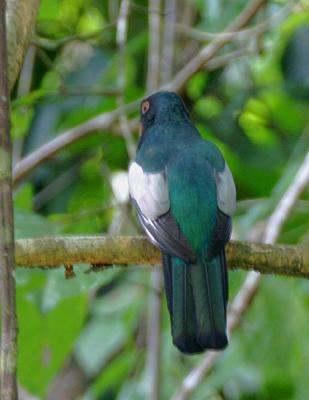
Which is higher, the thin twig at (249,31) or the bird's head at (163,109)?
the thin twig at (249,31)

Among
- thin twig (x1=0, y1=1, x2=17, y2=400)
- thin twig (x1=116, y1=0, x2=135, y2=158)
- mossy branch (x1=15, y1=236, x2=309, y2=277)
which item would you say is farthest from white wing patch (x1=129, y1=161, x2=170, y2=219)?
thin twig (x1=0, y1=1, x2=17, y2=400)

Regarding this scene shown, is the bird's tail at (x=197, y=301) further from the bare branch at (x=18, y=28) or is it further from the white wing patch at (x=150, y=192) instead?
the bare branch at (x=18, y=28)

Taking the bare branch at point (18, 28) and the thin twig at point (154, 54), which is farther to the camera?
the thin twig at point (154, 54)

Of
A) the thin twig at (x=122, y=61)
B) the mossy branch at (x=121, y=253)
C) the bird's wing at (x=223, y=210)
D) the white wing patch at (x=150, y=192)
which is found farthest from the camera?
the thin twig at (x=122, y=61)

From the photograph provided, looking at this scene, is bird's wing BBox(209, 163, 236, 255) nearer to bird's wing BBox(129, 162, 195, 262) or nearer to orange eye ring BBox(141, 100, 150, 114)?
bird's wing BBox(129, 162, 195, 262)

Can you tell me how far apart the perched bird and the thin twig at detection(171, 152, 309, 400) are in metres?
0.58

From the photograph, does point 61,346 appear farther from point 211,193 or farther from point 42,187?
point 42,187

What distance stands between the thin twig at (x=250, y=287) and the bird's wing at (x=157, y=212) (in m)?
0.84

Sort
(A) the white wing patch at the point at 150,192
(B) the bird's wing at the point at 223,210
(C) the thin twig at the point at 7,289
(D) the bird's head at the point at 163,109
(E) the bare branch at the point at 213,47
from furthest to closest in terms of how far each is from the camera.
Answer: (E) the bare branch at the point at 213,47 → (D) the bird's head at the point at 163,109 → (A) the white wing patch at the point at 150,192 → (B) the bird's wing at the point at 223,210 → (C) the thin twig at the point at 7,289

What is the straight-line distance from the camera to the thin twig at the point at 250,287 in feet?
15.0

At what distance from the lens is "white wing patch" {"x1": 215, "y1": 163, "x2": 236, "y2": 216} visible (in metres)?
3.68

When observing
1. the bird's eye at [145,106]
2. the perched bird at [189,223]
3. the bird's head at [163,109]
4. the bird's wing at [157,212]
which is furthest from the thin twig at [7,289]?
the bird's eye at [145,106]

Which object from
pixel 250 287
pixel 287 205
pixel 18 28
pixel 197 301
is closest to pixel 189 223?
pixel 197 301

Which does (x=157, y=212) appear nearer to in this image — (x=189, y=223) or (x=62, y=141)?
(x=189, y=223)
